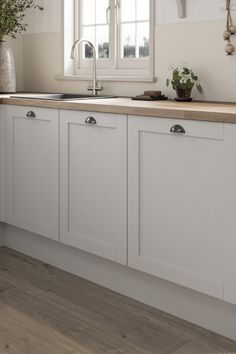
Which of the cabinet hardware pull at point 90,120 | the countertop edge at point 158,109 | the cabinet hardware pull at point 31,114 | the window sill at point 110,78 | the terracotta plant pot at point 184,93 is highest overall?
the window sill at point 110,78

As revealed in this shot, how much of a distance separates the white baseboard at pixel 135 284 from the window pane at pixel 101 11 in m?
1.47

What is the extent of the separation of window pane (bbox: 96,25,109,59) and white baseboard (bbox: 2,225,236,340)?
50.8 inches

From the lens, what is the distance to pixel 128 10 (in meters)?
3.83

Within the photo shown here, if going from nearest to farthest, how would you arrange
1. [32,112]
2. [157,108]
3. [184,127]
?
[184,127]
[157,108]
[32,112]

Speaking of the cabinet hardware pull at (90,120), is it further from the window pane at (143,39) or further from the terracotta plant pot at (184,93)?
the window pane at (143,39)

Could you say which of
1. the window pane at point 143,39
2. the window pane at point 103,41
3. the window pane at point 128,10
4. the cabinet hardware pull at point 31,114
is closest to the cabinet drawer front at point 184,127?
the cabinet hardware pull at point 31,114

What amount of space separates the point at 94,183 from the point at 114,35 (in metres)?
1.26

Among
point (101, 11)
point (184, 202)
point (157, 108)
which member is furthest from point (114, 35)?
point (184, 202)

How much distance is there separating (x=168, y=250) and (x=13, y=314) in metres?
0.77

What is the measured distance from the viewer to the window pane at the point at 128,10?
12.5 feet

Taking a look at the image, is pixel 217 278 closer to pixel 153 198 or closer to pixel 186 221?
pixel 186 221

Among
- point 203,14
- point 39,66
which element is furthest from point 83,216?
point 39,66

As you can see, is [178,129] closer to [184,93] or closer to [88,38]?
[184,93]

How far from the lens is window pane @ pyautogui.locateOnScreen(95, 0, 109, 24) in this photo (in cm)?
401
